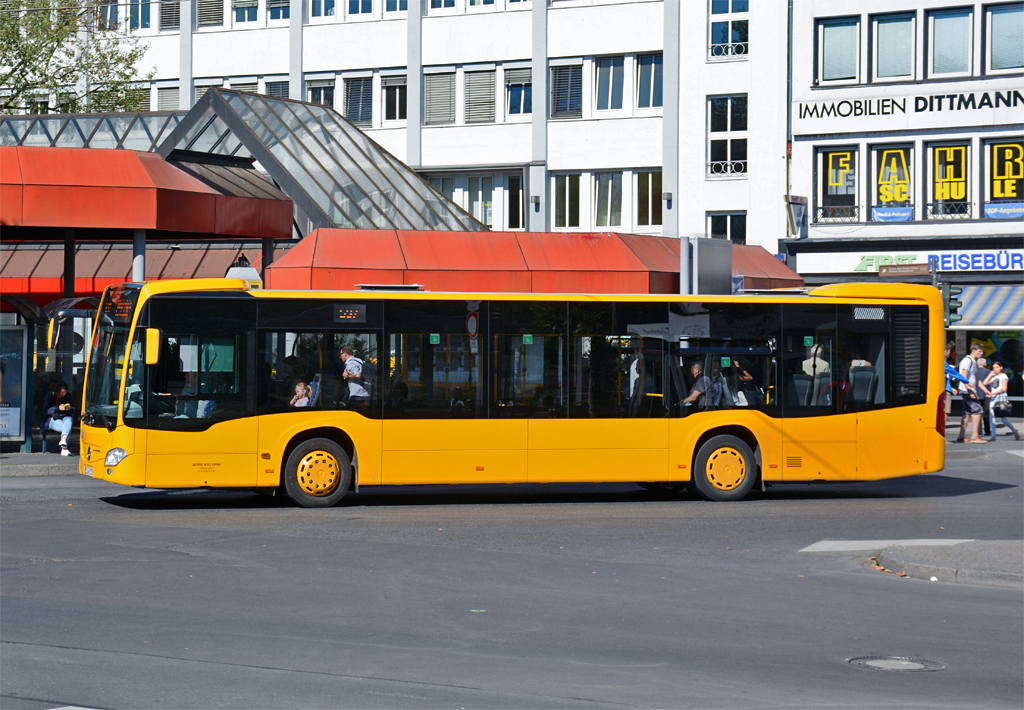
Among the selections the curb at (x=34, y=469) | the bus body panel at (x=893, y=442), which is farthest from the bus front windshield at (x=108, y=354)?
the bus body panel at (x=893, y=442)

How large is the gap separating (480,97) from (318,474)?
84.8 ft

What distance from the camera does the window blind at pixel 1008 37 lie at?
34.1 metres

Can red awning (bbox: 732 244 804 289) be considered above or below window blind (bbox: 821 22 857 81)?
below

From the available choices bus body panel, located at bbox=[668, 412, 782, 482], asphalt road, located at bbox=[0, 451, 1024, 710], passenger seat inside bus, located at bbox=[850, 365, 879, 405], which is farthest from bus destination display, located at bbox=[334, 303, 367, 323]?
passenger seat inside bus, located at bbox=[850, 365, 879, 405]

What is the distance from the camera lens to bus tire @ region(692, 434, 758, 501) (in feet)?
54.4

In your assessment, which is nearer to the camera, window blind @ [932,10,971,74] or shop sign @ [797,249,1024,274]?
shop sign @ [797,249,1024,274]

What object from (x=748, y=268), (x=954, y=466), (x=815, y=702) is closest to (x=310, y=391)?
(x=815, y=702)

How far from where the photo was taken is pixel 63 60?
41.2m

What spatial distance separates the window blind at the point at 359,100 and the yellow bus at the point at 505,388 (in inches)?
1021

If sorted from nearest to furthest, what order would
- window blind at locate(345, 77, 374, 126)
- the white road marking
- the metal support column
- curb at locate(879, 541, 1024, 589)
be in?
curb at locate(879, 541, 1024, 589) → the white road marking → the metal support column → window blind at locate(345, 77, 374, 126)

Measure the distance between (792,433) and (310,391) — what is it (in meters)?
6.24

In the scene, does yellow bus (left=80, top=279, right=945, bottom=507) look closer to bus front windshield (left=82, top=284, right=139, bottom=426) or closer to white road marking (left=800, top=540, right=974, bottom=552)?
bus front windshield (left=82, top=284, right=139, bottom=426)

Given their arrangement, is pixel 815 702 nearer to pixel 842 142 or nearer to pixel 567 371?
pixel 567 371

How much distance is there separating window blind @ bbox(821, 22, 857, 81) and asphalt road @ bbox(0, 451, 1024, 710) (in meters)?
22.2
